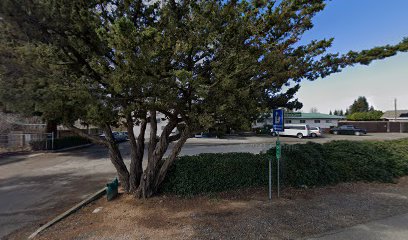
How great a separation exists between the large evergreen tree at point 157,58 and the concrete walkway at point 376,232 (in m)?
2.63

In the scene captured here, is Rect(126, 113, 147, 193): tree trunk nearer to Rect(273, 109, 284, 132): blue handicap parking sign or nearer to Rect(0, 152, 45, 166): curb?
Rect(273, 109, 284, 132): blue handicap parking sign

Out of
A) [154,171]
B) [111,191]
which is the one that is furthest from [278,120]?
[111,191]

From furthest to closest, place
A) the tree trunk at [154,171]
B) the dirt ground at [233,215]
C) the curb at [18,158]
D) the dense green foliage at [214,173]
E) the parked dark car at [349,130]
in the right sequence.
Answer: the parked dark car at [349,130], the curb at [18,158], the dense green foliage at [214,173], the tree trunk at [154,171], the dirt ground at [233,215]

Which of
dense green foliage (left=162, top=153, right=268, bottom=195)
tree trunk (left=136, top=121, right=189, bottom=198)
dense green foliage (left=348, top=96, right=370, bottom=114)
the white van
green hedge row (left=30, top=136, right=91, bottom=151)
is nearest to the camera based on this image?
tree trunk (left=136, top=121, right=189, bottom=198)

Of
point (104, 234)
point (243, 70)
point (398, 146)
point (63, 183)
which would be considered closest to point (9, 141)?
point (63, 183)

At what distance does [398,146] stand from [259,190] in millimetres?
7254

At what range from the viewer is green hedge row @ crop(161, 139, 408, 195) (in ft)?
25.1

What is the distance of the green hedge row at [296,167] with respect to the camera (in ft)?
25.1

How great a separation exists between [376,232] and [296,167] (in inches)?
141

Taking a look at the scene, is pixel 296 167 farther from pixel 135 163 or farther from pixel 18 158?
pixel 18 158

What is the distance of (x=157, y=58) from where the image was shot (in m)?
4.68

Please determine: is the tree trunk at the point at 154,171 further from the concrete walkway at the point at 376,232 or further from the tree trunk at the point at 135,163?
the concrete walkway at the point at 376,232

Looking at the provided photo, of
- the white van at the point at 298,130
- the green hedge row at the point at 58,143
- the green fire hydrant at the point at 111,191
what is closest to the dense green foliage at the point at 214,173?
the green fire hydrant at the point at 111,191

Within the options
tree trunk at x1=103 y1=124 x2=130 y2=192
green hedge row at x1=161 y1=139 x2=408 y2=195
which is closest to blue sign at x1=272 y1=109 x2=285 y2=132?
green hedge row at x1=161 y1=139 x2=408 y2=195
